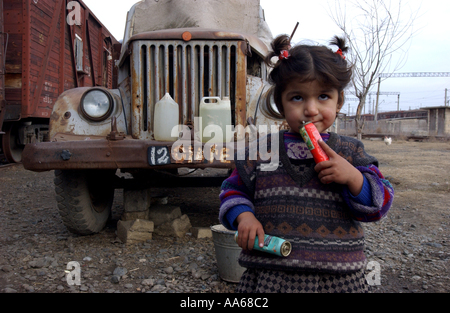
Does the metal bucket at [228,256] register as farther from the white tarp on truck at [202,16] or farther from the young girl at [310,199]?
the white tarp on truck at [202,16]

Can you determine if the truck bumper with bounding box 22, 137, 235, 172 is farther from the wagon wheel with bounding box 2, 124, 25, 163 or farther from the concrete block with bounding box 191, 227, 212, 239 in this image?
the wagon wheel with bounding box 2, 124, 25, 163

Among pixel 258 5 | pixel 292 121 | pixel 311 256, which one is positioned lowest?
pixel 311 256

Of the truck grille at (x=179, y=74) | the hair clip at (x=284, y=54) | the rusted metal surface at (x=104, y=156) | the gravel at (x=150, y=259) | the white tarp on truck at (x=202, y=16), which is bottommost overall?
the gravel at (x=150, y=259)

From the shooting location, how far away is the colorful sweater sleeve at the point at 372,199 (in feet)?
3.72

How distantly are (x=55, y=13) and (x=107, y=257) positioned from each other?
7345mm

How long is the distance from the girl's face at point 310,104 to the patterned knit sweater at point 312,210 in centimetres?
8

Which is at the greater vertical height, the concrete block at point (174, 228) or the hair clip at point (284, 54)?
the hair clip at point (284, 54)

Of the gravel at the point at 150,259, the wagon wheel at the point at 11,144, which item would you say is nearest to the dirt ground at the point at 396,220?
the gravel at the point at 150,259

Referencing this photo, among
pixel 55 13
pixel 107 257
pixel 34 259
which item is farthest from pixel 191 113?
pixel 55 13

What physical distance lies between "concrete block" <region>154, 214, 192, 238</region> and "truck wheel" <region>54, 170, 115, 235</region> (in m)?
0.58
